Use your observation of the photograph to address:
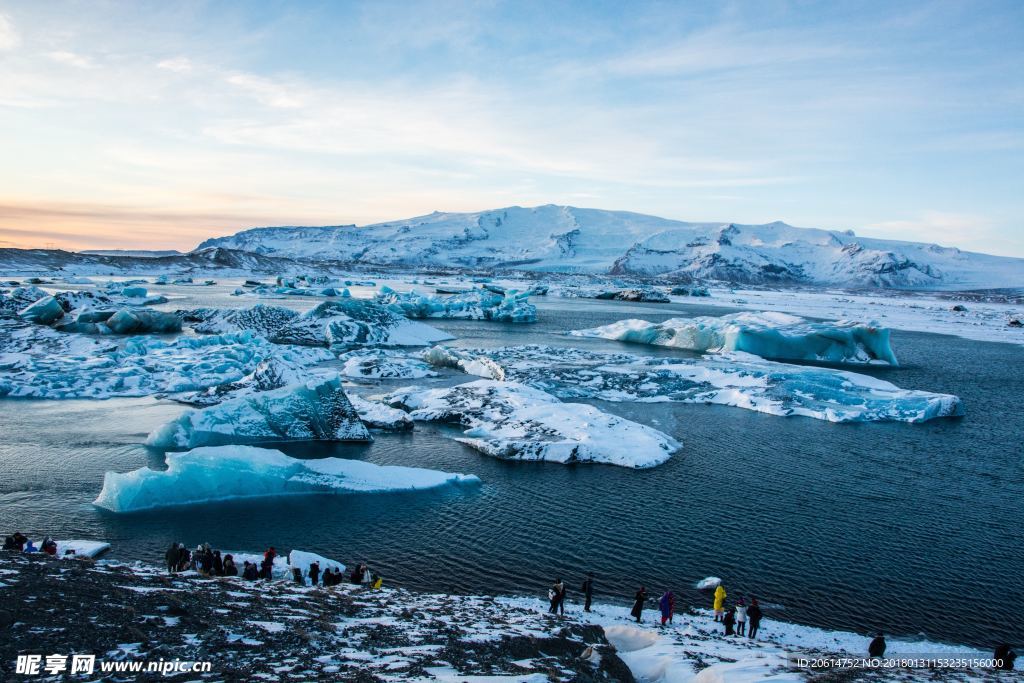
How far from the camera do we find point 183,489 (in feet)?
51.0

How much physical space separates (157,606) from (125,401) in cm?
1816

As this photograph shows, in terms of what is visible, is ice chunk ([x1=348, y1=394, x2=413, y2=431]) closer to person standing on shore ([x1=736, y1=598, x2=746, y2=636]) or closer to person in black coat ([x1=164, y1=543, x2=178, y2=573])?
person in black coat ([x1=164, y1=543, x2=178, y2=573])

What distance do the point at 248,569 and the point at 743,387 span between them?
23.2 metres

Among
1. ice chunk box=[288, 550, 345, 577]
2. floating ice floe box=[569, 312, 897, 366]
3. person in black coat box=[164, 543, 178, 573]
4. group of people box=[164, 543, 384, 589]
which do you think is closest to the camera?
group of people box=[164, 543, 384, 589]

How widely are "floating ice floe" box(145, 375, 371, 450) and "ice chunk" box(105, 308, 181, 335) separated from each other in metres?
24.7

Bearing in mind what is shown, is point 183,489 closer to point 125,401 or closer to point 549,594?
point 549,594

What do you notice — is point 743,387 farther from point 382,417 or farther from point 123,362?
point 123,362

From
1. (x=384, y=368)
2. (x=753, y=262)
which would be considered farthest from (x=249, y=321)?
(x=753, y=262)

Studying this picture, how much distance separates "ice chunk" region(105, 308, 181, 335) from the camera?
135 feet

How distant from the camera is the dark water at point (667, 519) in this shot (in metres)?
12.8

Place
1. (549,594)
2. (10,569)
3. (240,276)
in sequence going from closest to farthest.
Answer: (10,569), (549,594), (240,276)

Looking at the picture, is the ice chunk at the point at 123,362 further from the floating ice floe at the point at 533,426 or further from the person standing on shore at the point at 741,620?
the person standing on shore at the point at 741,620

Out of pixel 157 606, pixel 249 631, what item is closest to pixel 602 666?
pixel 249 631

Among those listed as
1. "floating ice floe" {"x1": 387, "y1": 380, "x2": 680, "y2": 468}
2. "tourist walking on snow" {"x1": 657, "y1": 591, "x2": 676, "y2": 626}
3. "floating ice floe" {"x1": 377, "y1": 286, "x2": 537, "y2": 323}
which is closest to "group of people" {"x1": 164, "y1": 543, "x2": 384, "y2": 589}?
"tourist walking on snow" {"x1": 657, "y1": 591, "x2": 676, "y2": 626}
